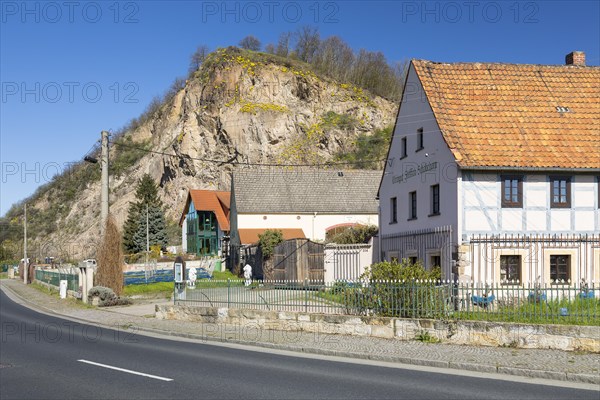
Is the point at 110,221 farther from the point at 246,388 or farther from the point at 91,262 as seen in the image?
the point at 246,388

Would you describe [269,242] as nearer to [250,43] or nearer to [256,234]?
[256,234]

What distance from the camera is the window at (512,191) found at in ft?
79.3

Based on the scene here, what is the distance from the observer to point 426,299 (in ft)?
54.0

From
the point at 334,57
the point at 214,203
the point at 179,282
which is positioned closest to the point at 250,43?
the point at 334,57

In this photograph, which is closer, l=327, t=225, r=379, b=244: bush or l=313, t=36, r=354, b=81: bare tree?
l=327, t=225, r=379, b=244: bush

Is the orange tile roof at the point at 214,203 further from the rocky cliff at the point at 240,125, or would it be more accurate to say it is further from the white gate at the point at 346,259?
the white gate at the point at 346,259

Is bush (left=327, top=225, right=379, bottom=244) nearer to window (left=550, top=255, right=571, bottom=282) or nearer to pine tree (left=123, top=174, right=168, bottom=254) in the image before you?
window (left=550, top=255, right=571, bottom=282)

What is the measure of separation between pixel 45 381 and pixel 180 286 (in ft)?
37.7

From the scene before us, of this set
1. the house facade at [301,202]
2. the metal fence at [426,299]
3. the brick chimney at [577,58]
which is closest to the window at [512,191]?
the metal fence at [426,299]

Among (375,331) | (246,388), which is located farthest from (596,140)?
(246,388)

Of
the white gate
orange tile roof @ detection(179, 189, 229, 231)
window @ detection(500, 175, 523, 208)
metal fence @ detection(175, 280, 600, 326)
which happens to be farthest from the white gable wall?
orange tile roof @ detection(179, 189, 229, 231)

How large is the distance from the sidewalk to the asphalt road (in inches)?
32.0

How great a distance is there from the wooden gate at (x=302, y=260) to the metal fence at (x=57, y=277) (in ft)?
35.2

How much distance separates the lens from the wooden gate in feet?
108
